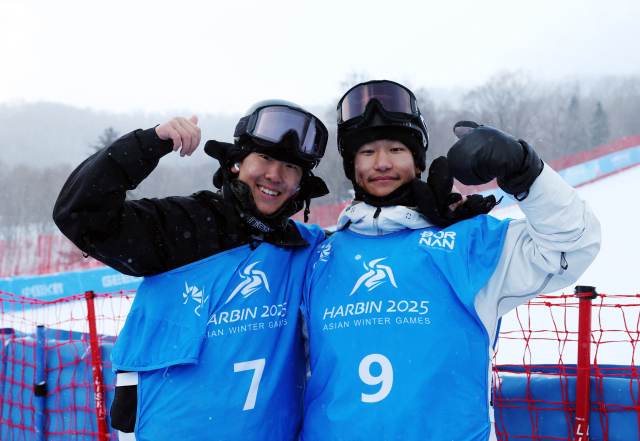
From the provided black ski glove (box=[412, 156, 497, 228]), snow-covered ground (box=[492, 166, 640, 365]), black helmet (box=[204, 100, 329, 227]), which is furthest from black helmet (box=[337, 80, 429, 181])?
snow-covered ground (box=[492, 166, 640, 365])

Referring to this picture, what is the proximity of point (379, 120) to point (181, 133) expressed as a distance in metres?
1.09

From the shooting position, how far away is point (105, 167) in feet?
5.75

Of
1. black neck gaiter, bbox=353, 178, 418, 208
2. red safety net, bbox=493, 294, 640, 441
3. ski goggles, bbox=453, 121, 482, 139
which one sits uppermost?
ski goggles, bbox=453, 121, 482, 139

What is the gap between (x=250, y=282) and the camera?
2062 millimetres

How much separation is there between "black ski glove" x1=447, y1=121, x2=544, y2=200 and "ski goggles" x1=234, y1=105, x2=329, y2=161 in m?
0.91

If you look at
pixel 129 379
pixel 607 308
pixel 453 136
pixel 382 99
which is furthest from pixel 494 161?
pixel 453 136

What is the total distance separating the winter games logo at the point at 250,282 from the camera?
2.04m

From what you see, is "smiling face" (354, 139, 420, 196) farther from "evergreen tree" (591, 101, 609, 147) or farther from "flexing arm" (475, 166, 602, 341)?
"evergreen tree" (591, 101, 609, 147)

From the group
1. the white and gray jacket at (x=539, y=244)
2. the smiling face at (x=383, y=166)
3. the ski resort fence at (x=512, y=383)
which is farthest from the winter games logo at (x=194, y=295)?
the ski resort fence at (x=512, y=383)

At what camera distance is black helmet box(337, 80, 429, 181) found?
7.98ft

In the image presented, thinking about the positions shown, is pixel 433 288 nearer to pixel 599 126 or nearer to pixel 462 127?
pixel 462 127

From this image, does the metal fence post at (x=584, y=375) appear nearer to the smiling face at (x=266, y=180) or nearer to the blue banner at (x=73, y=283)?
the smiling face at (x=266, y=180)

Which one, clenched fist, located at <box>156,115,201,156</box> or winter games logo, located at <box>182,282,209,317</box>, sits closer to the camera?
clenched fist, located at <box>156,115,201,156</box>

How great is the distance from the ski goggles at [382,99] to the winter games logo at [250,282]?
1.05 metres
